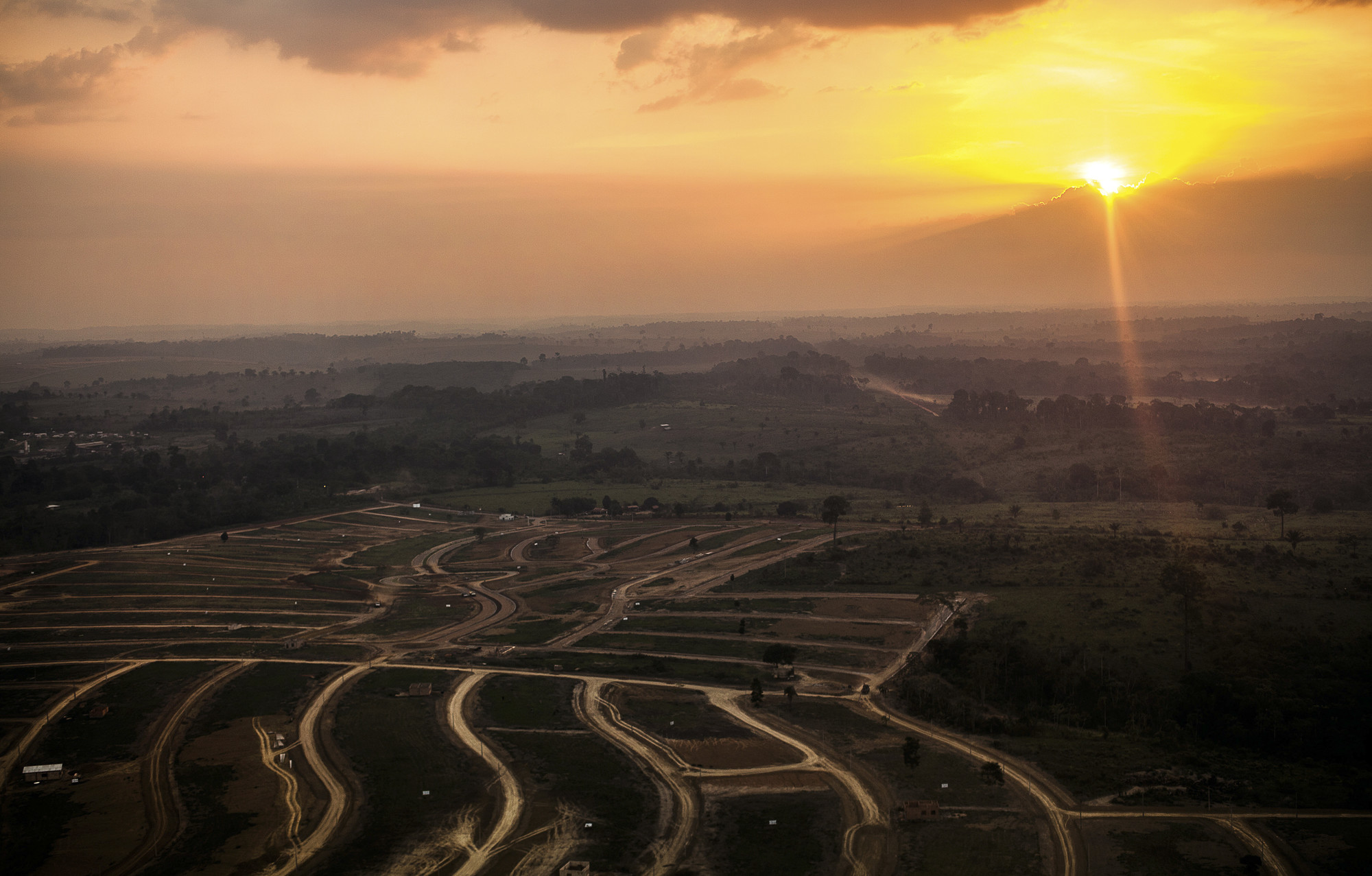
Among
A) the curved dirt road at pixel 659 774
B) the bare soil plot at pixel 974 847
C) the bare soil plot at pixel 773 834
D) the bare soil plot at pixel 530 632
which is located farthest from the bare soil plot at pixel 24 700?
the bare soil plot at pixel 974 847

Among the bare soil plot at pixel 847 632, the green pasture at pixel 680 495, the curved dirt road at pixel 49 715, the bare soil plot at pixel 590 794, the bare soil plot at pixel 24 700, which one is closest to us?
the bare soil plot at pixel 590 794

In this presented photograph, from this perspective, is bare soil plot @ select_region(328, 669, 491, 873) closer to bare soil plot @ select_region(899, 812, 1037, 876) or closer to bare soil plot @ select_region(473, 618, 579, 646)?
bare soil plot @ select_region(473, 618, 579, 646)

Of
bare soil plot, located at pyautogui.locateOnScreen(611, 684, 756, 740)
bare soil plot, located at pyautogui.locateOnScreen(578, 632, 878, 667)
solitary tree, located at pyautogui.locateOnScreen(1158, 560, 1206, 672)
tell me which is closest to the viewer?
bare soil plot, located at pyautogui.locateOnScreen(611, 684, 756, 740)

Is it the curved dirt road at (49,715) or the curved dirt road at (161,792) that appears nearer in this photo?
the curved dirt road at (161,792)

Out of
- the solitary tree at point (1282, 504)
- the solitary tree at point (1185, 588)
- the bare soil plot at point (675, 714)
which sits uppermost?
the solitary tree at point (1282, 504)

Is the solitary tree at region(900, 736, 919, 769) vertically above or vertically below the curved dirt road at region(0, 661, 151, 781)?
above

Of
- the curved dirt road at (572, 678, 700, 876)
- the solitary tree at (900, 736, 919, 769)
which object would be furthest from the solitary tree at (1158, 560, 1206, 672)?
the curved dirt road at (572, 678, 700, 876)

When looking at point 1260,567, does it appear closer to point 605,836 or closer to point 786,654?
point 786,654

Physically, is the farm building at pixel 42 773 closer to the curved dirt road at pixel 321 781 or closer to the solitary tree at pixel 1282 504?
the curved dirt road at pixel 321 781
